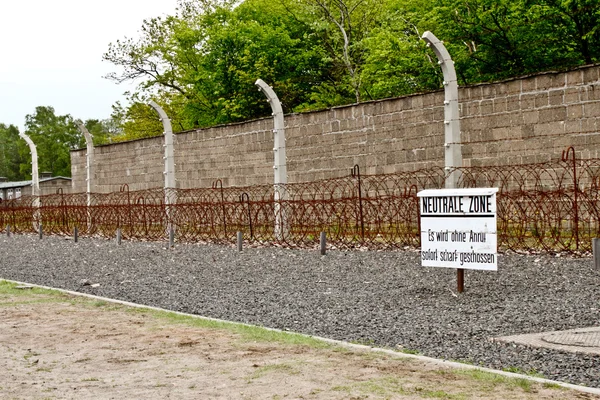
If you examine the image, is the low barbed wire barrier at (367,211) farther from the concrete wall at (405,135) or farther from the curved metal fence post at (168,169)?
the concrete wall at (405,135)

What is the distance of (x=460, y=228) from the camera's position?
11.4 metres

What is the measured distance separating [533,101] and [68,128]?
4948 inches

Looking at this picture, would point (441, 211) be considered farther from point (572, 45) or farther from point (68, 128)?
point (68, 128)

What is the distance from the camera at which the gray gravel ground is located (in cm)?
848

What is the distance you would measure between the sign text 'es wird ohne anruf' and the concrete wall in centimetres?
542

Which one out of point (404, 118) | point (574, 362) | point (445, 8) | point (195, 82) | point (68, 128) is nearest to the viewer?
point (574, 362)

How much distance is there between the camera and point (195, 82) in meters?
54.2

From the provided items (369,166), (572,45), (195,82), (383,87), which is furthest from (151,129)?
(369,166)

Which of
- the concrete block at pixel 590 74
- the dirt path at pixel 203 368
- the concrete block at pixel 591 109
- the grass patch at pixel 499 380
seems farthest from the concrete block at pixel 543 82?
the grass patch at pixel 499 380

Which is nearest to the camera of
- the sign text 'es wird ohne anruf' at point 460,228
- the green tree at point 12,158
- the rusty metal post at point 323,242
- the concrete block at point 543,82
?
the sign text 'es wird ohne anruf' at point 460,228

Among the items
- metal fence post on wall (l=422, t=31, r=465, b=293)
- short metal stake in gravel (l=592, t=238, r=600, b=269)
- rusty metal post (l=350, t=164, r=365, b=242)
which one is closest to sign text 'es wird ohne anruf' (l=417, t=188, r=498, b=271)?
short metal stake in gravel (l=592, t=238, r=600, b=269)

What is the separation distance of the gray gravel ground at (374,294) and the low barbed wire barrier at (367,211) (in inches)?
40.1

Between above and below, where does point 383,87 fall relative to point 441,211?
above

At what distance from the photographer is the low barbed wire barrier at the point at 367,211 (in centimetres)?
1588
